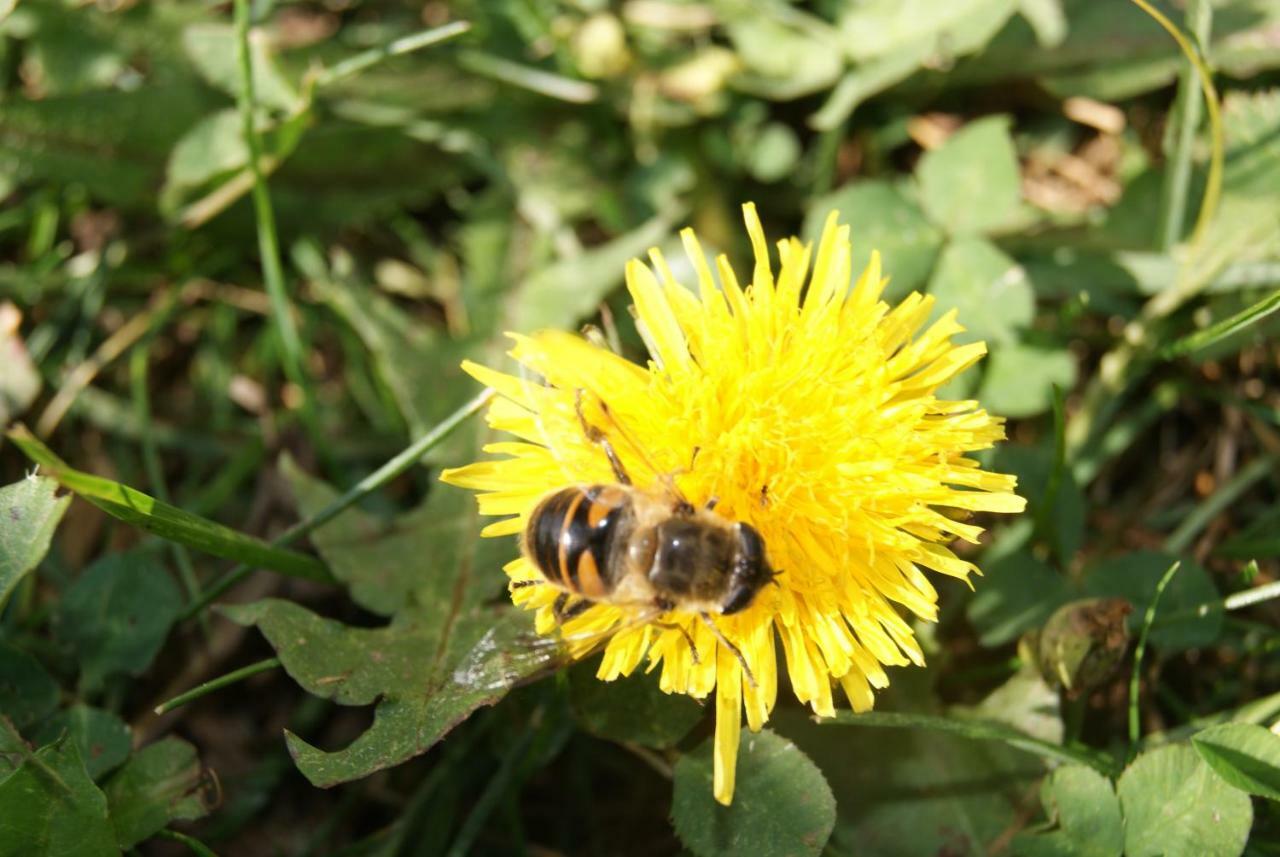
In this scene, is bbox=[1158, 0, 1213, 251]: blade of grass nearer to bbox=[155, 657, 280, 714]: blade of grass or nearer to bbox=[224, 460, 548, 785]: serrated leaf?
bbox=[224, 460, 548, 785]: serrated leaf

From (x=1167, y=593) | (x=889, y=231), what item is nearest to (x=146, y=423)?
(x=889, y=231)

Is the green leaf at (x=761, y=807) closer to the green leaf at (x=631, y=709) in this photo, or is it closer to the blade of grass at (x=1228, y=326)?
the green leaf at (x=631, y=709)

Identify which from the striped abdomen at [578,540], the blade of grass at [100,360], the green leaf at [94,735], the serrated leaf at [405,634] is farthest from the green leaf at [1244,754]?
the blade of grass at [100,360]

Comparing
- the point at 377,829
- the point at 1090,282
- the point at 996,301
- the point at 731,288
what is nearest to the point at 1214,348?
the point at 1090,282

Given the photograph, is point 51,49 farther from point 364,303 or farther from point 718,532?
point 718,532

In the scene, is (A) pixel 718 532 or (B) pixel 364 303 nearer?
(A) pixel 718 532

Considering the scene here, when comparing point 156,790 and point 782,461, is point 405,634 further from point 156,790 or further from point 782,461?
point 782,461

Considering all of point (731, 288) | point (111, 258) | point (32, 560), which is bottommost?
point (111, 258)
